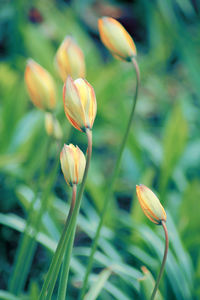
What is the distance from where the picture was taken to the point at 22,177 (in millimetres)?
1159

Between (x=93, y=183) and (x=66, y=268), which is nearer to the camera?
(x=66, y=268)

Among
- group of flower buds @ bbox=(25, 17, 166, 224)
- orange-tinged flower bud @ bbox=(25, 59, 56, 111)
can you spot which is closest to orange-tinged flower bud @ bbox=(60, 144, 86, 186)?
group of flower buds @ bbox=(25, 17, 166, 224)

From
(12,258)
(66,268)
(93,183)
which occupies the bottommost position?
(12,258)

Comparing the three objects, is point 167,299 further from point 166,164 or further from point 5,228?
point 5,228

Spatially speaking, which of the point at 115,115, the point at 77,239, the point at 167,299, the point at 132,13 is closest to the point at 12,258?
the point at 77,239

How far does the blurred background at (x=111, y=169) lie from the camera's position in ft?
2.81

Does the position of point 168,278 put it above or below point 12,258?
above

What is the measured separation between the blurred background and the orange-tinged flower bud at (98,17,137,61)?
6.5 inches

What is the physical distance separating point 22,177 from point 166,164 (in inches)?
19.7

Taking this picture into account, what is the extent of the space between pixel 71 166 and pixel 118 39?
9.8 inches

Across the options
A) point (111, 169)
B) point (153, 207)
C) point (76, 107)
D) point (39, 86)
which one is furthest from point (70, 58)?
point (111, 169)

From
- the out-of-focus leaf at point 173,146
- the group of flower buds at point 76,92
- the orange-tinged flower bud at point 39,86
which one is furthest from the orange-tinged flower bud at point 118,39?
the out-of-focus leaf at point 173,146

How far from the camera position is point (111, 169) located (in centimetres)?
A: 156

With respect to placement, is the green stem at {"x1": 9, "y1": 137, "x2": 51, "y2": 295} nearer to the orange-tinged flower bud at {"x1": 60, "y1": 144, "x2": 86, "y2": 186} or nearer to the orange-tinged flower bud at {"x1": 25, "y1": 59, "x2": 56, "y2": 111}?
the orange-tinged flower bud at {"x1": 25, "y1": 59, "x2": 56, "y2": 111}
